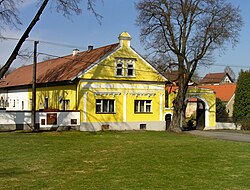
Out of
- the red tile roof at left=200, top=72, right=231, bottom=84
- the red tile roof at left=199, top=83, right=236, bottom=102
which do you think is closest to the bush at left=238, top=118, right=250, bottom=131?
the red tile roof at left=199, top=83, right=236, bottom=102

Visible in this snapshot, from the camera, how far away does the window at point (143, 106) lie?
38812mm

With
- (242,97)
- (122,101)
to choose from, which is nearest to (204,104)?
(242,97)

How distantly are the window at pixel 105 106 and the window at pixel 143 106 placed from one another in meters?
2.59

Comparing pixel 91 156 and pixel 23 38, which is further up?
pixel 23 38

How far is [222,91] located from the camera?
65562 mm

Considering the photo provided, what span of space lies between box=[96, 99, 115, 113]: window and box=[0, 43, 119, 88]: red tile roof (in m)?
3.17

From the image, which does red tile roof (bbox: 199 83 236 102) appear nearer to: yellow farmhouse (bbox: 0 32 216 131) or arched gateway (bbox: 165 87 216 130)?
arched gateway (bbox: 165 87 216 130)

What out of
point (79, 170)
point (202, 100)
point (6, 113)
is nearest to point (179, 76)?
point (202, 100)

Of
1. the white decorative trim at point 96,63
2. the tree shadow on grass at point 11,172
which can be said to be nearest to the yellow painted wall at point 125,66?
the white decorative trim at point 96,63

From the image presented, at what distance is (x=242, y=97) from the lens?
1988 inches

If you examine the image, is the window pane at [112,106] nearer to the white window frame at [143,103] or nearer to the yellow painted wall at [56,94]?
the white window frame at [143,103]

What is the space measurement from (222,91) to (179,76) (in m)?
28.9

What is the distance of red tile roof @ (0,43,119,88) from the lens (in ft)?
122

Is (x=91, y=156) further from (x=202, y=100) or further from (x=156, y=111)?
(x=202, y=100)
